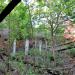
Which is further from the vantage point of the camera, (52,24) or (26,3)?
(52,24)

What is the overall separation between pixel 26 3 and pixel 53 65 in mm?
3917

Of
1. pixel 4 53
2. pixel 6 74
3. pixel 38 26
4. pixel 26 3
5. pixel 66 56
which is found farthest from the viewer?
pixel 66 56

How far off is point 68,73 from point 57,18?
2.99m

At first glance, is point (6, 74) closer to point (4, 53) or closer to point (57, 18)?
point (4, 53)

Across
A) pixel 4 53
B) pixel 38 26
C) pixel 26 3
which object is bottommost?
pixel 4 53

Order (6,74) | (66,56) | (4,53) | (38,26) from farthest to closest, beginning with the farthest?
(66,56) → (38,26) → (4,53) → (6,74)

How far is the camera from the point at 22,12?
398 inches

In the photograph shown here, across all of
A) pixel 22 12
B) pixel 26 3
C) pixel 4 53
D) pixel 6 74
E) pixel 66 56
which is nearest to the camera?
pixel 6 74

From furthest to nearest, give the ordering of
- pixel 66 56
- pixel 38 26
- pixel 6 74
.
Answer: pixel 66 56
pixel 38 26
pixel 6 74

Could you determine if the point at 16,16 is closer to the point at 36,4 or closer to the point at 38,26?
the point at 36,4

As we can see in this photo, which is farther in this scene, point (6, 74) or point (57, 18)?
point (57, 18)

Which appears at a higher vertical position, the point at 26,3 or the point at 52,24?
the point at 26,3

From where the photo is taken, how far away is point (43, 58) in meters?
12.5

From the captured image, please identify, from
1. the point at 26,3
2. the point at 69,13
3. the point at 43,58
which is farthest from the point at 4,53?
the point at 69,13
